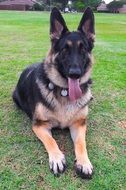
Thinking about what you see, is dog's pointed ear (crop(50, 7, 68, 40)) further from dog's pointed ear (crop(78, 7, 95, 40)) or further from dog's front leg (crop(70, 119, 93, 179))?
dog's front leg (crop(70, 119, 93, 179))

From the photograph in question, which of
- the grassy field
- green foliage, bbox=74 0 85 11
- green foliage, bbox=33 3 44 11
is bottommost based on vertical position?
green foliage, bbox=33 3 44 11

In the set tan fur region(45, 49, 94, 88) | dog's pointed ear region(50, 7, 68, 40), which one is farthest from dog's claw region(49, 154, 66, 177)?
dog's pointed ear region(50, 7, 68, 40)

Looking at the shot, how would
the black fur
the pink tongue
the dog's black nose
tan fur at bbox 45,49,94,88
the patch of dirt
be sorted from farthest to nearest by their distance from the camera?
the patch of dirt
tan fur at bbox 45,49,94,88
the pink tongue
the black fur
the dog's black nose

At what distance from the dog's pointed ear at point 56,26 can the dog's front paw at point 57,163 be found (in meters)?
1.45

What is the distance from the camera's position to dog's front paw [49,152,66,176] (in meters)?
3.33

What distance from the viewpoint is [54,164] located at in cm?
337

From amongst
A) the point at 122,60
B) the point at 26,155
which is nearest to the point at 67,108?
the point at 26,155

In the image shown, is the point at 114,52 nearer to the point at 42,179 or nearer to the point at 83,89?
the point at 83,89

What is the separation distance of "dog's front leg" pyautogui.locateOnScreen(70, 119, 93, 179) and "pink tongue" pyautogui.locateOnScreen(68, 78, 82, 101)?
0.32m

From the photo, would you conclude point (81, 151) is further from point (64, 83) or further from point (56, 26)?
point (56, 26)

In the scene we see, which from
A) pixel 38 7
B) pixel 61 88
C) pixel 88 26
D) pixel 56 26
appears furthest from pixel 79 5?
pixel 61 88

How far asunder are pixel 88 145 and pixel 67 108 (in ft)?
1.72

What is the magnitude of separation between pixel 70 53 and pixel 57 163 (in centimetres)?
128

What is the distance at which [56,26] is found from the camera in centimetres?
399
